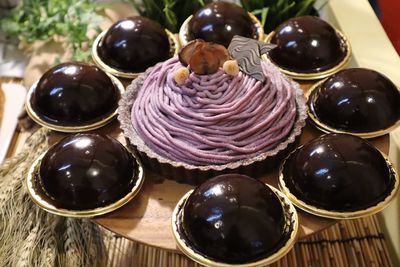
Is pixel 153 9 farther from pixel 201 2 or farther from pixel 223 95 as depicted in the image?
pixel 223 95

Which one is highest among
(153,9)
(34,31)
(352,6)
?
(352,6)

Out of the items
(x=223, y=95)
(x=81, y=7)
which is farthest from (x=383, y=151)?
(x=81, y=7)

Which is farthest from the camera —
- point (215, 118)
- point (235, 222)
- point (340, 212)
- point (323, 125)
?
point (323, 125)

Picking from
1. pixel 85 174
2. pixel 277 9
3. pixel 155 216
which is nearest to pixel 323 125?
pixel 155 216

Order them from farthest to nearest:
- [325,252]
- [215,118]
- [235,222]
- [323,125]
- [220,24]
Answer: [220,24], [325,252], [323,125], [215,118], [235,222]

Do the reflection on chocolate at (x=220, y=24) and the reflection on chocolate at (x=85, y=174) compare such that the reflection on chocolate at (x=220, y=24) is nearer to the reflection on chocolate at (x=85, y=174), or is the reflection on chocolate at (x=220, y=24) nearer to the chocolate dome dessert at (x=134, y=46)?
the chocolate dome dessert at (x=134, y=46)

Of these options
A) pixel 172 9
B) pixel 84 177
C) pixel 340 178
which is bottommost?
pixel 172 9

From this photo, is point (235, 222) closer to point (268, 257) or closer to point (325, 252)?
point (268, 257)
